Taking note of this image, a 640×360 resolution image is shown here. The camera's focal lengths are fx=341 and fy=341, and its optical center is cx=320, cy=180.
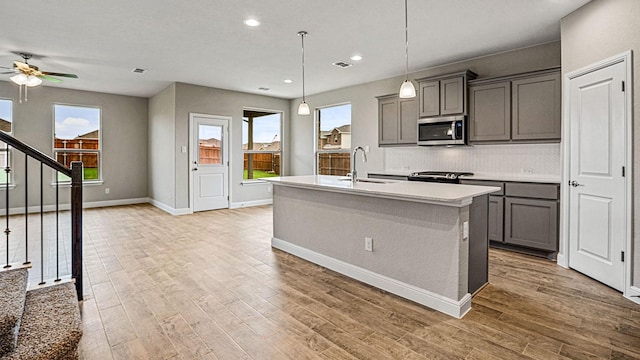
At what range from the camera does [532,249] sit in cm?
402

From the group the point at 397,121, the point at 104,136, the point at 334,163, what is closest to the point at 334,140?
the point at 334,163

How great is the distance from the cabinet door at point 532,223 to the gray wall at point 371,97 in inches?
72.2

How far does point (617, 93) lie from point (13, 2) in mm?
5572

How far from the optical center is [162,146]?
7.38 m

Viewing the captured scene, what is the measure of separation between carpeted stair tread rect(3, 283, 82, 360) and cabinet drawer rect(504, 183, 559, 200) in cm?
431

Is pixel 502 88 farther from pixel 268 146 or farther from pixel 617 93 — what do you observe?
pixel 268 146

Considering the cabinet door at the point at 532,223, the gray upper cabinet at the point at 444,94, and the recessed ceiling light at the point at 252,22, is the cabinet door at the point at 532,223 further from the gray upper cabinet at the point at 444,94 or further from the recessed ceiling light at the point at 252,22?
the recessed ceiling light at the point at 252,22

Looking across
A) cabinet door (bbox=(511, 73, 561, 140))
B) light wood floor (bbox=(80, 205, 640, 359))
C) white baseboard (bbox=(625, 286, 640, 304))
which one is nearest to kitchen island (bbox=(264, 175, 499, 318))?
light wood floor (bbox=(80, 205, 640, 359))

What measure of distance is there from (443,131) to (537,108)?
119 cm

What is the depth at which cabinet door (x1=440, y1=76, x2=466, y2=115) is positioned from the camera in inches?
185

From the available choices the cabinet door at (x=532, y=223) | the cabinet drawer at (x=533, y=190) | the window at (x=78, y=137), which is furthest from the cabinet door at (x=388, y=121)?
the window at (x=78, y=137)

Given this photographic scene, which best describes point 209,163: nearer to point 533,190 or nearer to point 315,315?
point 315,315

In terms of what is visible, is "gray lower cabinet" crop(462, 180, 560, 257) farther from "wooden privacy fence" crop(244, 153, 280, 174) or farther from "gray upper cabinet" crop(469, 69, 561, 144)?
"wooden privacy fence" crop(244, 153, 280, 174)

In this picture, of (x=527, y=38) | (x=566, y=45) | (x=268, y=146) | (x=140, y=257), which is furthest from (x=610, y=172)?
(x=268, y=146)
